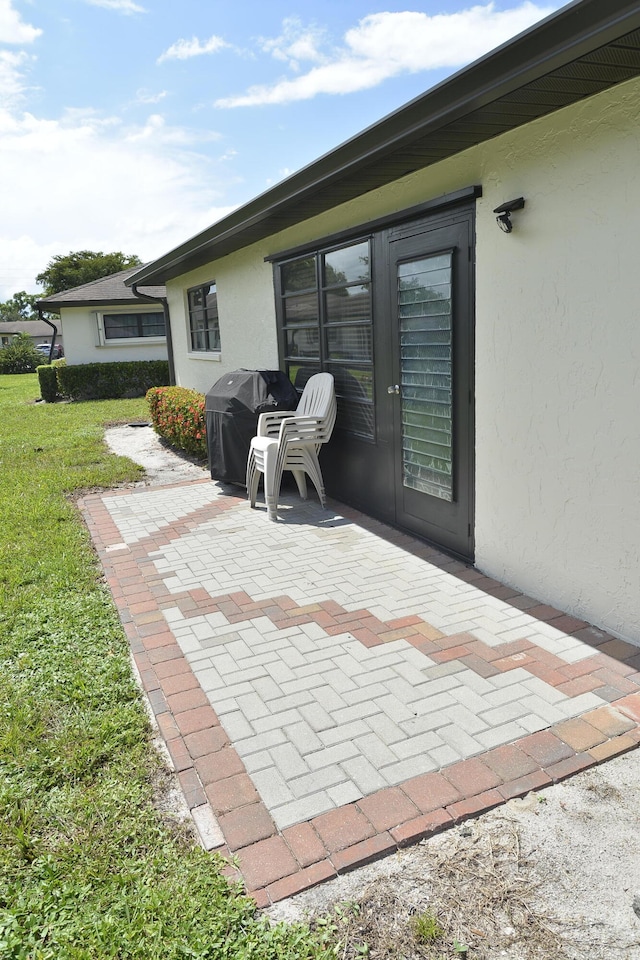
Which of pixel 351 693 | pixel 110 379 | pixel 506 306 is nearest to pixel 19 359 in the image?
pixel 110 379

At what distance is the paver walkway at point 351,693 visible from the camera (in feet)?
7.19

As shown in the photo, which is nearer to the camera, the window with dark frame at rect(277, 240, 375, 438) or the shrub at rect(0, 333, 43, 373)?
the window with dark frame at rect(277, 240, 375, 438)

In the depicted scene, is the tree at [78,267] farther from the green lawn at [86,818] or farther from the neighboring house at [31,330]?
the green lawn at [86,818]

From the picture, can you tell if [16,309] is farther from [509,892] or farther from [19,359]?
[509,892]

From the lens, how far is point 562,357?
11.1 ft

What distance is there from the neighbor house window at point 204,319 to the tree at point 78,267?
41.3 metres

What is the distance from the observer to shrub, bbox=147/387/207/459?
827 centimetres

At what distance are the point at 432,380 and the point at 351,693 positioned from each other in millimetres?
2372

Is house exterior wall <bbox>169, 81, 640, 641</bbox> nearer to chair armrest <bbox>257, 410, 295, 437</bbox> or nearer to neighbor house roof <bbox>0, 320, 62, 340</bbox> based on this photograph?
chair armrest <bbox>257, 410, 295, 437</bbox>

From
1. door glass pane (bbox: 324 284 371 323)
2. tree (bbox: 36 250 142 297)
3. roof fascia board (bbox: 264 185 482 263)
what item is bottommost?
door glass pane (bbox: 324 284 371 323)

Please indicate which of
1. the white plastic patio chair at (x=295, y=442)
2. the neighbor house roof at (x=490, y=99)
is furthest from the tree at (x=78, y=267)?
the neighbor house roof at (x=490, y=99)

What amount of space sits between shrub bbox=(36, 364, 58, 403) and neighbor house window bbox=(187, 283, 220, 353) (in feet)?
25.4

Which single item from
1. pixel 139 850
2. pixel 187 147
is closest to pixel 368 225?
pixel 139 850

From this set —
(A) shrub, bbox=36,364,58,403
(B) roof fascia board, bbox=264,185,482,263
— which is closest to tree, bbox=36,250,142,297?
(A) shrub, bbox=36,364,58,403
